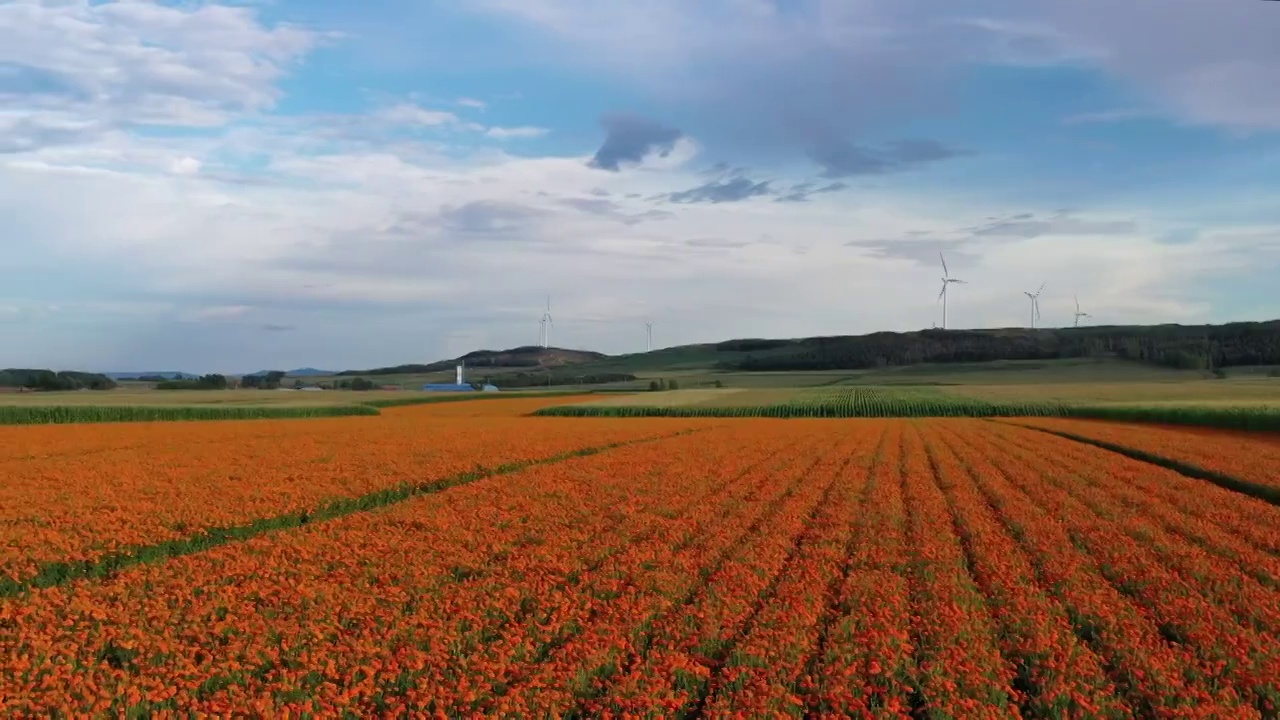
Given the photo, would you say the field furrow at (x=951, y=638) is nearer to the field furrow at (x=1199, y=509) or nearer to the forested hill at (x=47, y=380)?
the field furrow at (x=1199, y=509)

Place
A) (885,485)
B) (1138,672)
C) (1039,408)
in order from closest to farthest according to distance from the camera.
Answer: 1. (1138,672)
2. (885,485)
3. (1039,408)

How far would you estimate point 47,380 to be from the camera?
117 m

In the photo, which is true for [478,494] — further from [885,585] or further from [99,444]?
[99,444]

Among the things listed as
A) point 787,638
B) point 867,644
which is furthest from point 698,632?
point 867,644

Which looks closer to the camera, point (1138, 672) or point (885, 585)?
point (1138, 672)

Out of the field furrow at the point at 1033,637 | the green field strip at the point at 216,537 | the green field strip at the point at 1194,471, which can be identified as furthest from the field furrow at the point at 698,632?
the green field strip at the point at 1194,471

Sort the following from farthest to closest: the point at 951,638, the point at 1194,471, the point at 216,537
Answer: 1. the point at 1194,471
2. the point at 216,537
3. the point at 951,638

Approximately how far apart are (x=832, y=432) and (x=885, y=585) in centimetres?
3530

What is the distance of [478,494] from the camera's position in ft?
71.7

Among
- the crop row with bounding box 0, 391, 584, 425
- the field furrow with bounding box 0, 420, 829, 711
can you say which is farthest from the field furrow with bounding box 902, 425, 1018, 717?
Answer: the crop row with bounding box 0, 391, 584, 425

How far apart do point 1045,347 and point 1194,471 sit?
15437cm

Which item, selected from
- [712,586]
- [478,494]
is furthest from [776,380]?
[712,586]

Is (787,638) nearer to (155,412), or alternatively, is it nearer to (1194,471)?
(1194,471)

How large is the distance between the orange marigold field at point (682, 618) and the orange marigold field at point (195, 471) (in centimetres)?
234
